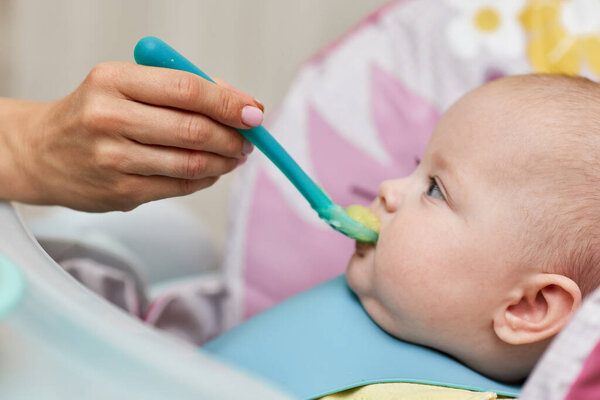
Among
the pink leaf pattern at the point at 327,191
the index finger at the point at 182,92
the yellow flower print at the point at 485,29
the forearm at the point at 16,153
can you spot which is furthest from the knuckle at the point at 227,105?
the yellow flower print at the point at 485,29

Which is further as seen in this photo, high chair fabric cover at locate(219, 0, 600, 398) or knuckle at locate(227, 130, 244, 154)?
high chair fabric cover at locate(219, 0, 600, 398)

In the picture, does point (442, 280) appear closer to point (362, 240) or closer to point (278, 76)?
point (362, 240)

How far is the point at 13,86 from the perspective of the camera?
1207mm

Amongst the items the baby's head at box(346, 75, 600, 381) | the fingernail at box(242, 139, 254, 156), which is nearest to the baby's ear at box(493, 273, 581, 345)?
the baby's head at box(346, 75, 600, 381)

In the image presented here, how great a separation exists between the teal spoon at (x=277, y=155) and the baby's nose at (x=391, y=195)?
1.2 inches

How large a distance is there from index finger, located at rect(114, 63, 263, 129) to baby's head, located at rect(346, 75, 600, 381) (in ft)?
0.62

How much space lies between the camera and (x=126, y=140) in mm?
481

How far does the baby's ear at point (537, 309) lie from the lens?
527mm

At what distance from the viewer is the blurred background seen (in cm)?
100

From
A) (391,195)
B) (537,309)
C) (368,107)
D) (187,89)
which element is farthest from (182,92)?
(368,107)

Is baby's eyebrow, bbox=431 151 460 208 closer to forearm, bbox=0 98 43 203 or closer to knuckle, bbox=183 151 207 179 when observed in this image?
knuckle, bbox=183 151 207 179

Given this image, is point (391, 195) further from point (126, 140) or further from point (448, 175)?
point (126, 140)

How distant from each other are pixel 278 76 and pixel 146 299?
40cm

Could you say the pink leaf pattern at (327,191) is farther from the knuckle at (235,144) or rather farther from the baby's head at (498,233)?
the knuckle at (235,144)
